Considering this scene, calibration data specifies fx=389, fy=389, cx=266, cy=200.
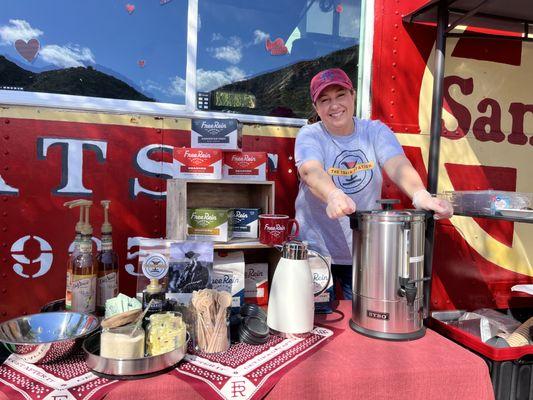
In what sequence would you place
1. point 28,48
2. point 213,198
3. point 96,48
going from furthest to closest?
1. point 96,48
2. point 28,48
3. point 213,198

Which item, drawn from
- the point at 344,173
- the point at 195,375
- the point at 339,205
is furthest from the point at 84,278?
the point at 344,173

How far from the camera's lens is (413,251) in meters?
1.43

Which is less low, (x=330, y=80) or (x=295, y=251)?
(x=330, y=80)

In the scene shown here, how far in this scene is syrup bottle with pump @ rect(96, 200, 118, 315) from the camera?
1558mm

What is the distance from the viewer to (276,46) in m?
2.62

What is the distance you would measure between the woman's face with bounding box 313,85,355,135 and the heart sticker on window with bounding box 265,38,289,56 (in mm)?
876

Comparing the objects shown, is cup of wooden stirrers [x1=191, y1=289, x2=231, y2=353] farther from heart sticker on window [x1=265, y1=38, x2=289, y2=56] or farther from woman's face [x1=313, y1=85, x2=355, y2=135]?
heart sticker on window [x1=265, y1=38, x2=289, y2=56]

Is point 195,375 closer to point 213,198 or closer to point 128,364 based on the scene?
point 128,364

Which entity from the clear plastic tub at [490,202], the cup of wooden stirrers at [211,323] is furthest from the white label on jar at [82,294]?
the clear plastic tub at [490,202]

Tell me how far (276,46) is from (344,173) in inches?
46.2

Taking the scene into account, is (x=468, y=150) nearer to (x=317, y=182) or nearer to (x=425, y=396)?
(x=317, y=182)

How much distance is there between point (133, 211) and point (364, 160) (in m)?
1.33

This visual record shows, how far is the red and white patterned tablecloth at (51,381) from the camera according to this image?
3.35ft

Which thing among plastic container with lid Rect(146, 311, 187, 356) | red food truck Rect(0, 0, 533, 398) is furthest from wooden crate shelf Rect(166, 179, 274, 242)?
plastic container with lid Rect(146, 311, 187, 356)
